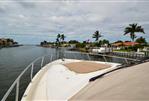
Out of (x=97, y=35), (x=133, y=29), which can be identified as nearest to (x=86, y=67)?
(x=133, y=29)

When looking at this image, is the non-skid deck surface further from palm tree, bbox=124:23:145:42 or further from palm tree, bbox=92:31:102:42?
palm tree, bbox=92:31:102:42

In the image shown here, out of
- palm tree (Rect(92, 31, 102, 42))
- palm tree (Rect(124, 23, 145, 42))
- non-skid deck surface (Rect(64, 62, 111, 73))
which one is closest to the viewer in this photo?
non-skid deck surface (Rect(64, 62, 111, 73))

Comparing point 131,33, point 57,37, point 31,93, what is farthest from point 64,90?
point 57,37

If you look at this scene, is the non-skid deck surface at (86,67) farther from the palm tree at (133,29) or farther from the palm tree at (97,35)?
the palm tree at (97,35)

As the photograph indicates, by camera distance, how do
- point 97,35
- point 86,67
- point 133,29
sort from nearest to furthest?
point 86,67
point 133,29
point 97,35

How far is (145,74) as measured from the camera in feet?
8.67

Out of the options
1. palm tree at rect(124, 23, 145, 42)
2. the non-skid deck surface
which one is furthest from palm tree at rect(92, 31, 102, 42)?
the non-skid deck surface

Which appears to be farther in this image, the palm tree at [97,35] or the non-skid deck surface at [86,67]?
the palm tree at [97,35]

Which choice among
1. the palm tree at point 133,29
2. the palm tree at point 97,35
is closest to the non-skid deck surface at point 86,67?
the palm tree at point 133,29

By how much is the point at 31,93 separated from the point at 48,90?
0.41m

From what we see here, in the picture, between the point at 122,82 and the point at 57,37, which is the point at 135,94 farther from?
the point at 57,37

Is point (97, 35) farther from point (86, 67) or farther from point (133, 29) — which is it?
point (86, 67)

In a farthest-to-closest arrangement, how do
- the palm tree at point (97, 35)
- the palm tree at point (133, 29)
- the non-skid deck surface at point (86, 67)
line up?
the palm tree at point (97, 35) → the palm tree at point (133, 29) → the non-skid deck surface at point (86, 67)

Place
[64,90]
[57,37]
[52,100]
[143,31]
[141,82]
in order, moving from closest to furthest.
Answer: [141,82], [52,100], [64,90], [143,31], [57,37]
